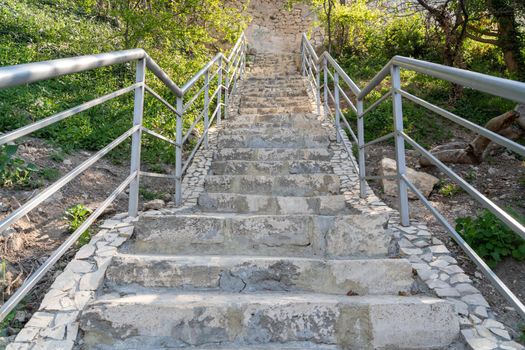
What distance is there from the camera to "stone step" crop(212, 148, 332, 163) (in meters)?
4.17

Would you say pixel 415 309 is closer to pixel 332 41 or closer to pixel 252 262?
pixel 252 262

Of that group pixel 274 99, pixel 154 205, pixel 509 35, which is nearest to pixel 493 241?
pixel 154 205

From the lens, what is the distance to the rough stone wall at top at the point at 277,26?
1288 cm

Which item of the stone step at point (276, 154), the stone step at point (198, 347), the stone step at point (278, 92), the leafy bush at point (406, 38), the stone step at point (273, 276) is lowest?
the stone step at point (198, 347)

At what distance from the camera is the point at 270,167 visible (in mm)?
3809

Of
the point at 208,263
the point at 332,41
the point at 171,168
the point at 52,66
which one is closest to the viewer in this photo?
the point at 52,66

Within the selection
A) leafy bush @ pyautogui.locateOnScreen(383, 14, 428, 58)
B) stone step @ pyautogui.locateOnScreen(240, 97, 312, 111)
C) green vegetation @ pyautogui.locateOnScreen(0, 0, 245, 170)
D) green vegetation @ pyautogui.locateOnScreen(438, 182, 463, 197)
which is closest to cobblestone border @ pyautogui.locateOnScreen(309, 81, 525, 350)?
green vegetation @ pyautogui.locateOnScreen(438, 182, 463, 197)

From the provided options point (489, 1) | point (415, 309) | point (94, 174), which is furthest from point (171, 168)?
point (489, 1)

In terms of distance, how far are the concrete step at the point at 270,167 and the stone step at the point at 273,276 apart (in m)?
1.99

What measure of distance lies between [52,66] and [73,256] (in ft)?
3.60

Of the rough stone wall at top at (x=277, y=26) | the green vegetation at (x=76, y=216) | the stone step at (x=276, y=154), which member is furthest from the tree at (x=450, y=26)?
the rough stone wall at top at (x=277, y=26)

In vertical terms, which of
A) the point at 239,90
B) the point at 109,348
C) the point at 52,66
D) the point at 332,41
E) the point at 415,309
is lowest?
the point at 109,348

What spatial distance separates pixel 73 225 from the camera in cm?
244

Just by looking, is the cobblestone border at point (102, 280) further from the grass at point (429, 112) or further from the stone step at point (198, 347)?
the grass at point (429, 112)
